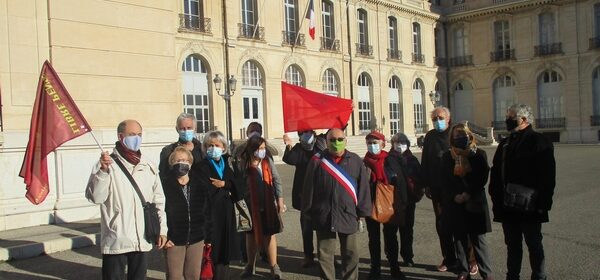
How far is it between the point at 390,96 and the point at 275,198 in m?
34.7

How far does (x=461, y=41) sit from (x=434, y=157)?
4144 centimetres

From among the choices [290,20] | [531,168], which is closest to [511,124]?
[531,168]

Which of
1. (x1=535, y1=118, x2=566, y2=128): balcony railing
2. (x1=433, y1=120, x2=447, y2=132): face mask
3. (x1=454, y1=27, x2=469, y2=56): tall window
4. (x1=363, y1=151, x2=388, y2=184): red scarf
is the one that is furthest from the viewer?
(x1=454, y1=27, x2=469, y2=56): tall window

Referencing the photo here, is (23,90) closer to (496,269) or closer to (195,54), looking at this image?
(496,269)

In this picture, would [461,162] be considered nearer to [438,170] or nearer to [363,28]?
[438,170]

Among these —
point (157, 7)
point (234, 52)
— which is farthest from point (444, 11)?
point (157, 7)

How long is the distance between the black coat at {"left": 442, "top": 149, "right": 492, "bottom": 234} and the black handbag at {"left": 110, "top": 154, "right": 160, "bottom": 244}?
10.3 ft

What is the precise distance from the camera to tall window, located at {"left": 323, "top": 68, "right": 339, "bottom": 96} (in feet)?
115

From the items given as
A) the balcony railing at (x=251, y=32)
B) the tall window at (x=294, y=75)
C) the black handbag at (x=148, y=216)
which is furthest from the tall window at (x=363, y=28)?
the black handbag at (x=148, y=216)

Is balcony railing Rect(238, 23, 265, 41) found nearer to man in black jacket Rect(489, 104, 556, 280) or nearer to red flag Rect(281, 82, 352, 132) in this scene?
red flag Rect(281, 82, 352, 132)

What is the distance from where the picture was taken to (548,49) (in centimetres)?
4044

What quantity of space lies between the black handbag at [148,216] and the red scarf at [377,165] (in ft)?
8.52

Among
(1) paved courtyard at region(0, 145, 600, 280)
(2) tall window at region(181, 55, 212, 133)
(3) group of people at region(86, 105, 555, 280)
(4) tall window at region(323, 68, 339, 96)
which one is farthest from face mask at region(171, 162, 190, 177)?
(4) tall window at region(323, 68, 339, 96)

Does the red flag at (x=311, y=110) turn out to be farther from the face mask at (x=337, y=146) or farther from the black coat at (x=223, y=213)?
the face mask at (x=337, y=146)
